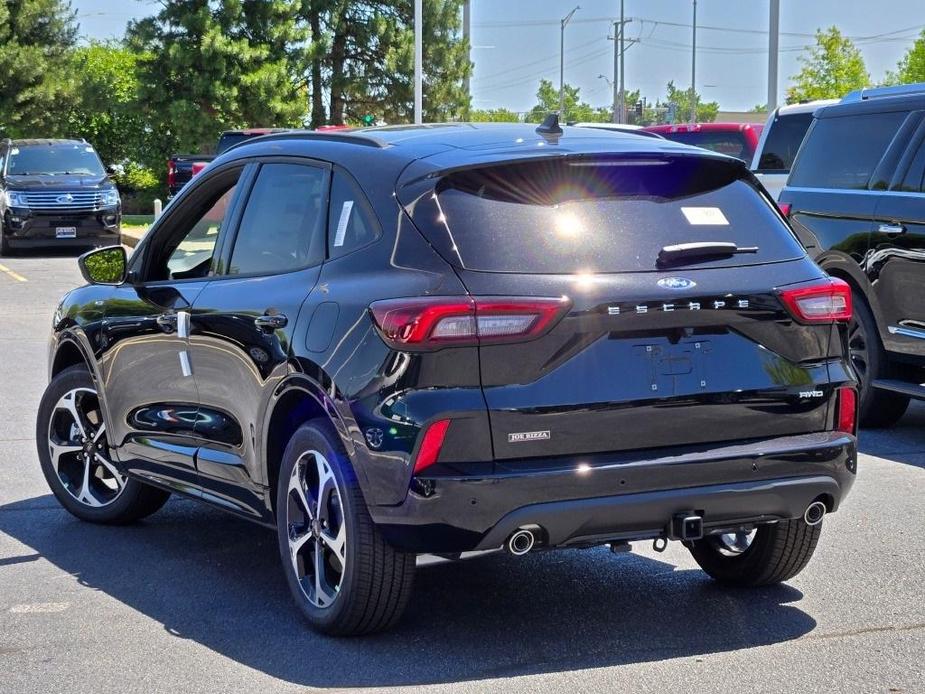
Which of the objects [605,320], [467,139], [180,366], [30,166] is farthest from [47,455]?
[30,166]

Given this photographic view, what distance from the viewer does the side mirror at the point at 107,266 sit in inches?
270

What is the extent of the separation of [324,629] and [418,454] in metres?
0.88

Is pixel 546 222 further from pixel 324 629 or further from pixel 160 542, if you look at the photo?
pixel 160 542

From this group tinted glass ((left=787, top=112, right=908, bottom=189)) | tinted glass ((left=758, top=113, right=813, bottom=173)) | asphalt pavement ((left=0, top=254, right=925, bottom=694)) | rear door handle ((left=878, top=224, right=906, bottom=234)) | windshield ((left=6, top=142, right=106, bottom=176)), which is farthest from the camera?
windshield ((left=6, top=142, right=106, bottom=176))

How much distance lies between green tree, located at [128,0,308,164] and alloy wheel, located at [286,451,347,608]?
3613 cm

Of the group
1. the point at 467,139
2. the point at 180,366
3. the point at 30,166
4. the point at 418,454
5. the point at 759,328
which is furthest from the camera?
the point at 30,166

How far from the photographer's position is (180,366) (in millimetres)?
6219

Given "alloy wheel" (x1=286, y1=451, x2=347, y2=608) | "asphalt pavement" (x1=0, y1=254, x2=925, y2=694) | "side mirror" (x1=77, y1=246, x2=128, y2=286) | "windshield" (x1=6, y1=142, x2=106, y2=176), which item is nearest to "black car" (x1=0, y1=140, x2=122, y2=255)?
"windshield" (x1=6, y1=142, x2=106, y2=176)

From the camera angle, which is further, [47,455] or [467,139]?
[47,455]

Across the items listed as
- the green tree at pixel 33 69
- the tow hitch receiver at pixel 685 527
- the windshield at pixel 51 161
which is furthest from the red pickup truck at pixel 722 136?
the green tree at pixel 33 69

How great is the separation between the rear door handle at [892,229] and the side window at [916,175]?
0.76 feet

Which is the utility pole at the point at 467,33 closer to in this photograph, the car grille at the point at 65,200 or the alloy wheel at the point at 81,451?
the car grille at the point at 65,200

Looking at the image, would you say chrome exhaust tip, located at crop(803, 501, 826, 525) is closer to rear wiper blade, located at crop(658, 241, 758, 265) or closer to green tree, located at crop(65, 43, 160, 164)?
rear wiper blade, located at crop(658, 241, 758, 265)

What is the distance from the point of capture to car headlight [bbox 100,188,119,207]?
26812 mm
